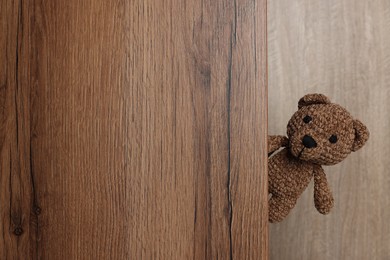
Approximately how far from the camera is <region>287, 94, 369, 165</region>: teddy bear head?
909 millimetres

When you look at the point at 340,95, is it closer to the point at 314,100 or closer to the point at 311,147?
the point at 314,100

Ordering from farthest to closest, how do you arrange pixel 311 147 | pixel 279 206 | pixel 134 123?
pixel 279 206
pixel 311 147
pixel 134 123

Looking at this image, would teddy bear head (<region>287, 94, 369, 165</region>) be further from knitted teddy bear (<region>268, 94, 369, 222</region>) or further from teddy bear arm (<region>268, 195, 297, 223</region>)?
teddy bear arm (<region>268, 195, 297, 223</region>)

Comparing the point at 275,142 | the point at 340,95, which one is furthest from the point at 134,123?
the point at 340,95

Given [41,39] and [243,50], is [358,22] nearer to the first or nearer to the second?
[243,50]

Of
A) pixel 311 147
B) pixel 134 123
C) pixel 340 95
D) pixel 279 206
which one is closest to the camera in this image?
pixel 134 123

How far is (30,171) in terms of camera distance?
72cm

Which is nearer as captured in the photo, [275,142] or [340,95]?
[275,142]

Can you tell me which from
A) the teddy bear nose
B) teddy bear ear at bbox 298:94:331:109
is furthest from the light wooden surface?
the teddy bear nose

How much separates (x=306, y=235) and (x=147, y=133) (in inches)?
36.7

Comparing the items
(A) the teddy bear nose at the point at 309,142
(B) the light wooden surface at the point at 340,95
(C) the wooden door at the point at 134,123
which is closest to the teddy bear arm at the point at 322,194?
(A) the teddy bear nose at the point at 309,142

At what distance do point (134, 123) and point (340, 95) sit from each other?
963mm

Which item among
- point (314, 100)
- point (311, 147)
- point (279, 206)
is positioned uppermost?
point (314, 100)

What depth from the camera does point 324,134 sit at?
36.1 inches
